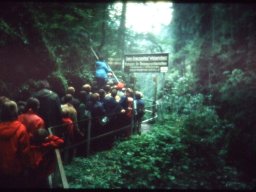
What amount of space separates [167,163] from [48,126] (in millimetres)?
3868

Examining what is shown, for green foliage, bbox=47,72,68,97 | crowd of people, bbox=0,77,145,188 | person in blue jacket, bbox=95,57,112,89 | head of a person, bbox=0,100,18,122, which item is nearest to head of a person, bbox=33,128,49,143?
crowd of people, bbox=0,77,145,188

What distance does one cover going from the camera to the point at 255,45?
13.2 m

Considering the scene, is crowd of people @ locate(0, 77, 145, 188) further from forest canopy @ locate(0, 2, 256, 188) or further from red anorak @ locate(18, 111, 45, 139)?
forest canopy @ locate(0, 2, 256, 188)

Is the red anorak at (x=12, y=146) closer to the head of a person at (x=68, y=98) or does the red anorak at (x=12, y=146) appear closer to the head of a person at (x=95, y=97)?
the head of a person at (x=68, y=98)

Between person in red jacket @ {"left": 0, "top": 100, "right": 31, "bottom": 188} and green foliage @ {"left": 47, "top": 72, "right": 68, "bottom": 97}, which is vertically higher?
green foliage @ {"left": 47, "top": 72, "right": 68, "bottom": 97}

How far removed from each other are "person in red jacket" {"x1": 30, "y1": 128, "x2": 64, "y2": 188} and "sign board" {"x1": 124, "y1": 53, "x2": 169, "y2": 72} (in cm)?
677

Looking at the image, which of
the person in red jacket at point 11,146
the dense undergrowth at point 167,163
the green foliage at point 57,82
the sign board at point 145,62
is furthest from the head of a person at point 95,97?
the person in red jacket at point 11,146

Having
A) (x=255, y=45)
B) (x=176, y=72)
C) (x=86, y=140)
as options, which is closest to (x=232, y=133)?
(x=255, y=45)

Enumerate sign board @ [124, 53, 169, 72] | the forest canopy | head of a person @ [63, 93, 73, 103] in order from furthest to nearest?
sign board @ [124, 53, 169, 72]
the forest canopy
head of a person @ [63, 93, 73, 103]

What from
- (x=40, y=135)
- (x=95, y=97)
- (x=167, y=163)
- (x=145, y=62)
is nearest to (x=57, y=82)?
(x=95, y=97)

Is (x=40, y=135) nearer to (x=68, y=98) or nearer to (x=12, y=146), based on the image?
(x=12, y=146)

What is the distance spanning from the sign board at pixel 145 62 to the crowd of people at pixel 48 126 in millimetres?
926

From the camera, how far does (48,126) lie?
752 cm

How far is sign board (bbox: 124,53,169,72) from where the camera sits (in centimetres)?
1195
